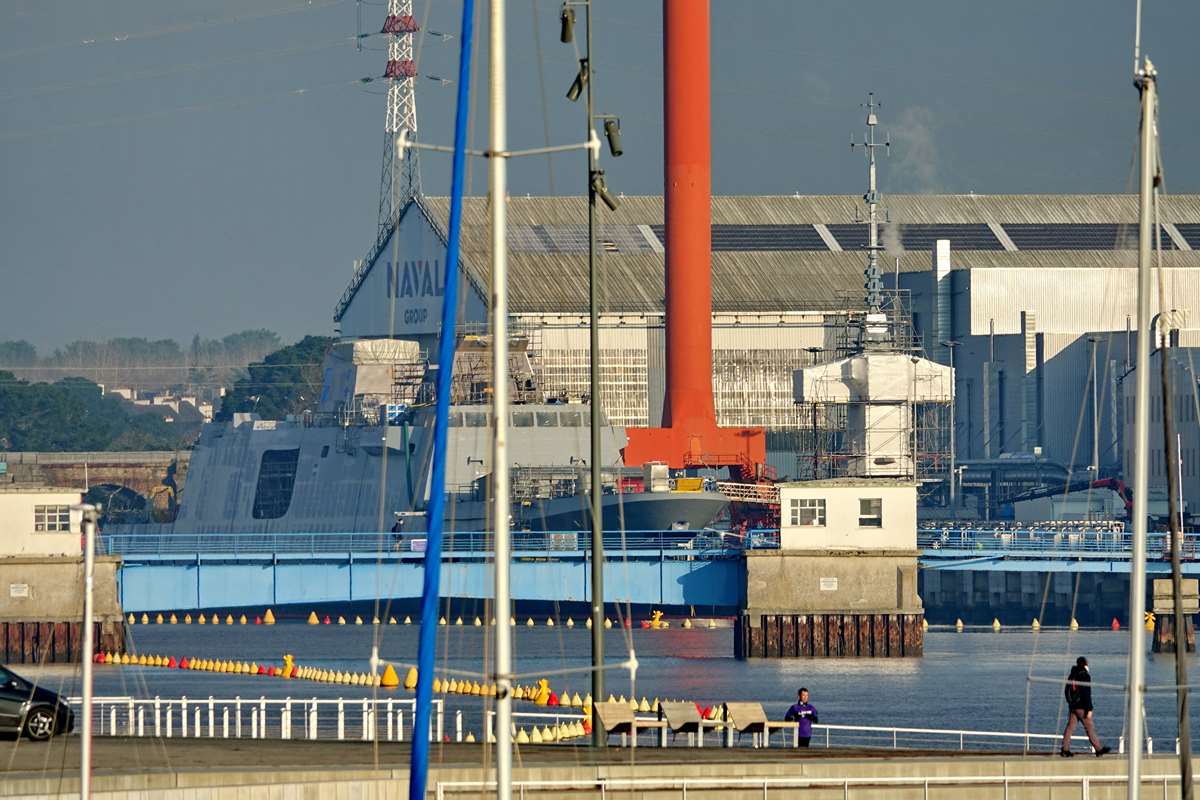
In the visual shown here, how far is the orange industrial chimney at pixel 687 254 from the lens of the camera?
109 metres

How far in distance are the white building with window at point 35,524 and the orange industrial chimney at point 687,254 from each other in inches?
1379

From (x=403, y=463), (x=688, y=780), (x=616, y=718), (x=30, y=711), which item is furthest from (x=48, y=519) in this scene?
(x=688, y=780)

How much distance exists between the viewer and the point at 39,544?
83.3 m

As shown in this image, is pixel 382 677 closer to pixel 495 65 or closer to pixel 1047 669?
pixel 1047 669

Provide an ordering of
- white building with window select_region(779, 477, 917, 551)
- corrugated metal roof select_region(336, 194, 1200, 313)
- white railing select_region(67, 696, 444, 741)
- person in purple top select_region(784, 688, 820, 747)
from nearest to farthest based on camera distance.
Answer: person in purple top select_region(784, 688, 820, 747) < white railing select_region(67, 696, 444, 741) < white building with window select_region(779, 477, 917, 551) < corrugated metal roof select_region(336, 194, 1200, 313)

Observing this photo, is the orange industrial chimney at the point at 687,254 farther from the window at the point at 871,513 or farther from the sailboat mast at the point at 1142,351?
the sailboat mast at the point at 1142,351

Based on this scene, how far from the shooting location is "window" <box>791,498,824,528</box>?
83000 mm

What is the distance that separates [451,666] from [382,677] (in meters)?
8.72

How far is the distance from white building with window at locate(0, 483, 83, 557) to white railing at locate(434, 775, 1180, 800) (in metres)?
53.4

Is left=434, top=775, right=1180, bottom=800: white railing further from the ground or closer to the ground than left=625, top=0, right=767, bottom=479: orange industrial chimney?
closer to the ground

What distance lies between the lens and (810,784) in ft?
108

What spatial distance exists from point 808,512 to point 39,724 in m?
46.6

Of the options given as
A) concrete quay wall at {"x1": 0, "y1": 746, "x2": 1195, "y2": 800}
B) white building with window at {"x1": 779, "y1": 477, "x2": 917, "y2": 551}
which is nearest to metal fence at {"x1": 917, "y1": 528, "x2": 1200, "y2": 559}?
white building with window at {"x1": 779, "y1": 477, "x2": 917, "y2": 551}

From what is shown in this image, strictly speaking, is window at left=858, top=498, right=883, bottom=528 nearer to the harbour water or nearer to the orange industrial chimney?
the harbour water
